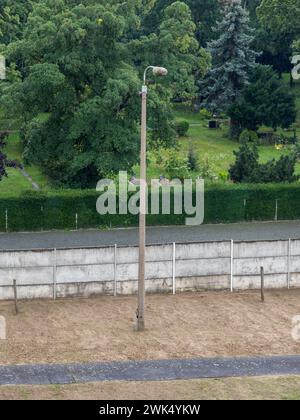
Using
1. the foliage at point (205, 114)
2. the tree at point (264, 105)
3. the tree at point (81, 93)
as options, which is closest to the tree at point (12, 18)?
the foliage at point (205, 114)

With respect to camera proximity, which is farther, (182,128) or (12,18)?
(182,128)

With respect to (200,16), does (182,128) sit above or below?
below

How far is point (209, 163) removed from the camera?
50531 mm

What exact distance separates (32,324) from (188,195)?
52.5 ft

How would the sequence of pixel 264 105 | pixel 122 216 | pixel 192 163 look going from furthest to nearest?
pixel 264 105 < pixel 192 163 < pixel 122 216

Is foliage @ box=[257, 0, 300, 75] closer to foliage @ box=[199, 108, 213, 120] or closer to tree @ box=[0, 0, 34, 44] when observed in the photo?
foliage @ box=[199, 108, 213, 120]

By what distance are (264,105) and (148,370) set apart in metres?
41.3

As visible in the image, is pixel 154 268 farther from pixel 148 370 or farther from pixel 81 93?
pixel 81 93

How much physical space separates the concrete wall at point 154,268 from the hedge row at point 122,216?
1085 centimetres

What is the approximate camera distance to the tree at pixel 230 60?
63469mm

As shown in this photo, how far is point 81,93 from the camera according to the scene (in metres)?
41.7

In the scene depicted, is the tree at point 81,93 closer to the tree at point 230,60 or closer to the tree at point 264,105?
the tree at point 264,105

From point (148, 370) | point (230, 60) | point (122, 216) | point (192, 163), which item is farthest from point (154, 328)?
point (230, 60)
